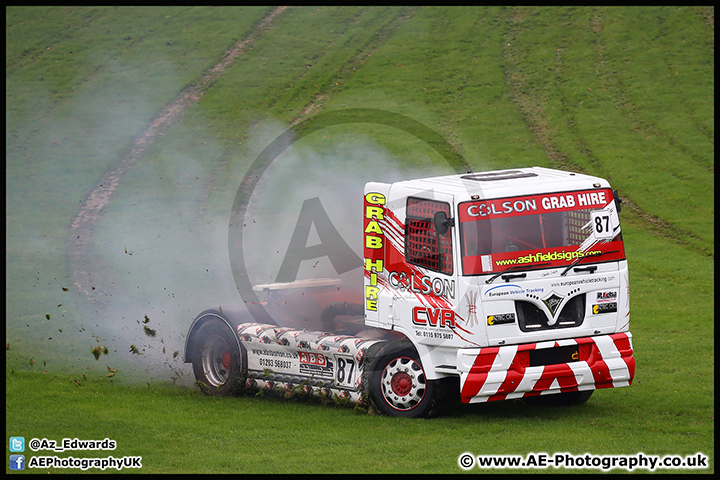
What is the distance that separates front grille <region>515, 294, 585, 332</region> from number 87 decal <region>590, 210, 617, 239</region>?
2.77 ft

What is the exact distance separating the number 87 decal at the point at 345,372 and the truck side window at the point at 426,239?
66.6 inches

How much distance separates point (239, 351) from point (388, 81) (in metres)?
29.5

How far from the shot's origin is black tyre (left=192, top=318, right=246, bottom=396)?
40.9 feet

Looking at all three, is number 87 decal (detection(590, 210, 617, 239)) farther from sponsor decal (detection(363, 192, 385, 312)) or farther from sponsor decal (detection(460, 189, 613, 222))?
sponsor decal (detection(363, 192, 385, 312))

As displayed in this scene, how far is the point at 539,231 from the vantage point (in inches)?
414

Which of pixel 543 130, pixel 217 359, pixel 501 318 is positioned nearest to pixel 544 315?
pixel 501 318

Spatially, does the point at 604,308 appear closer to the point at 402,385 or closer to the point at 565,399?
the point at 565,399

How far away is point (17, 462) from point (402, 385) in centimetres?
474

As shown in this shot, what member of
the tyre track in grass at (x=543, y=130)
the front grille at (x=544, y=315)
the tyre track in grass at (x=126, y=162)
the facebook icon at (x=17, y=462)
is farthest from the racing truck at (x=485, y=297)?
the tyre track in grass at (x=543, y=130)

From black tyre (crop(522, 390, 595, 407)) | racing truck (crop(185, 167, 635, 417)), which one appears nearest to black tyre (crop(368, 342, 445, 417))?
racing truck (crop(185, 167, 635, 417))

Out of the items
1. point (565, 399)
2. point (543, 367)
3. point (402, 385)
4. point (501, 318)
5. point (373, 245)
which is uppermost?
point (373, 245)

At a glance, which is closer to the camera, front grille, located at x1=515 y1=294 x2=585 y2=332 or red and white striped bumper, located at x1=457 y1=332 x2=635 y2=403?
red and white striped bumper, located at x1=457 y1=332 x2=635 y2=403

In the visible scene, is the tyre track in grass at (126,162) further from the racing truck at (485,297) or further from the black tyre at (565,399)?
the black tyre at (565,399)

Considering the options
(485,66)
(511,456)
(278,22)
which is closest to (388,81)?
(485,66)
